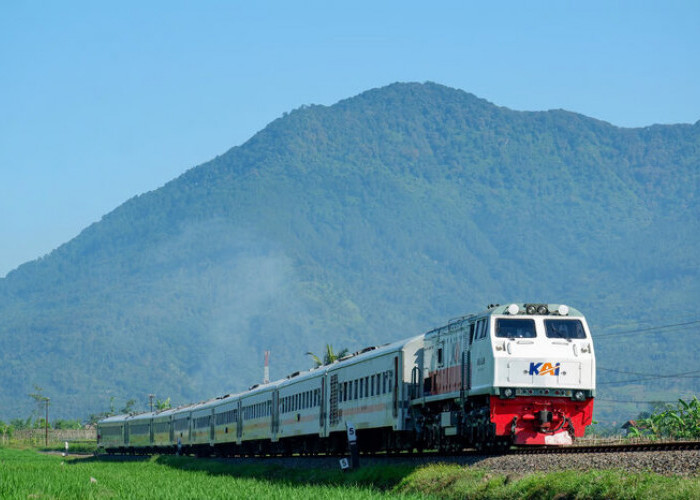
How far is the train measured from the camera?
98.7 ft

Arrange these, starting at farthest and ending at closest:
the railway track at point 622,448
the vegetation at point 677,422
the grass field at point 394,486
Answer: the vegetation at point 677,422
the railway track at point 622,448
the grass field at point 394,486

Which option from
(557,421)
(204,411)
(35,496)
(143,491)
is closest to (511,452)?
(557,421)

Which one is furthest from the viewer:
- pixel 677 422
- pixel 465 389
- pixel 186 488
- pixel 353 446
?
pixel 677 422

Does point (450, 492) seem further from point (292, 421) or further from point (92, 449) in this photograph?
point (92, 449)

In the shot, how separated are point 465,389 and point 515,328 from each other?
7.71 feet

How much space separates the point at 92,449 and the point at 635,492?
4038 inches

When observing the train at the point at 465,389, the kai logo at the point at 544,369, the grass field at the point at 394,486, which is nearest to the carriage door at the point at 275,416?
the train at the point at 465,389

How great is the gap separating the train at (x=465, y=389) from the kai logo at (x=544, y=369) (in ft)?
0.08

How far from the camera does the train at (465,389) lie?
1185 inches

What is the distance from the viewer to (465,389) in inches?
1255

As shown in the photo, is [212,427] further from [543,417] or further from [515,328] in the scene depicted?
[543,417]

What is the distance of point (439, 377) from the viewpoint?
114ft

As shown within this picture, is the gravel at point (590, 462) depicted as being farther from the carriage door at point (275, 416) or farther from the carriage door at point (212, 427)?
the carriage door at point (212, 427)

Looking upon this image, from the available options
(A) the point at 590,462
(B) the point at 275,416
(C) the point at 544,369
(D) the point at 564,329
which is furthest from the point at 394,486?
(B) the point at 275,416
